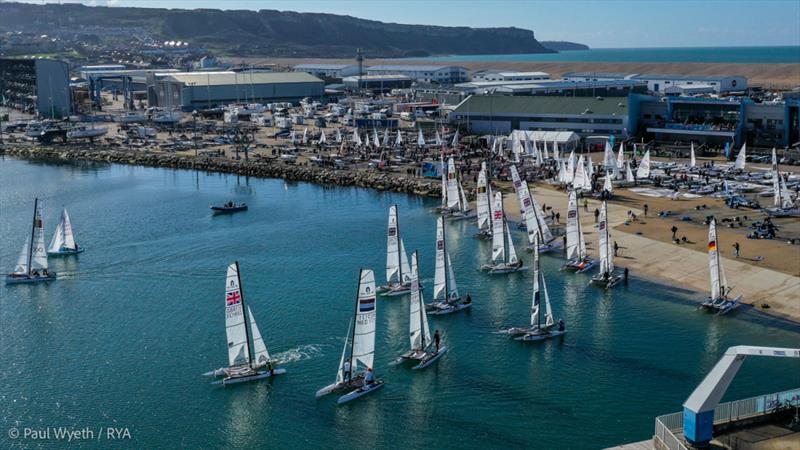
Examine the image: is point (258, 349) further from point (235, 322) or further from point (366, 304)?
point (366, 304)

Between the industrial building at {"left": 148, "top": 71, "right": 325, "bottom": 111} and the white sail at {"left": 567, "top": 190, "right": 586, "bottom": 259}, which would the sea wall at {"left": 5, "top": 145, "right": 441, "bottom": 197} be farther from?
the industrial building at {"left": 148, "top": 71, "right": 325, "bottom": 111}

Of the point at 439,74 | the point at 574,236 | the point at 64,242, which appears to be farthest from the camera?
the point at 439,74

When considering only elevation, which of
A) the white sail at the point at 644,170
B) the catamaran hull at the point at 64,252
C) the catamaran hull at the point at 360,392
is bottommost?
the catamaran hull at the point at 360,392

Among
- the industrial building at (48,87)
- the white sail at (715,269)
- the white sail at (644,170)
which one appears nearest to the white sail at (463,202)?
the white sail at (644,170)

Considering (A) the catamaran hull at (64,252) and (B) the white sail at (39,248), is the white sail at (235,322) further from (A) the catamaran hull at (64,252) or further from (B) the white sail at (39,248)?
(A) the catamaran hull at (64,252)

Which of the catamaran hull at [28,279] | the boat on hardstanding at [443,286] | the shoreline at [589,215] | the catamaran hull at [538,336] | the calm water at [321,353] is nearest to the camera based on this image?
the calm water at [321,353]

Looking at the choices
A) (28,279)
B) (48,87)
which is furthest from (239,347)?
(48,87)
